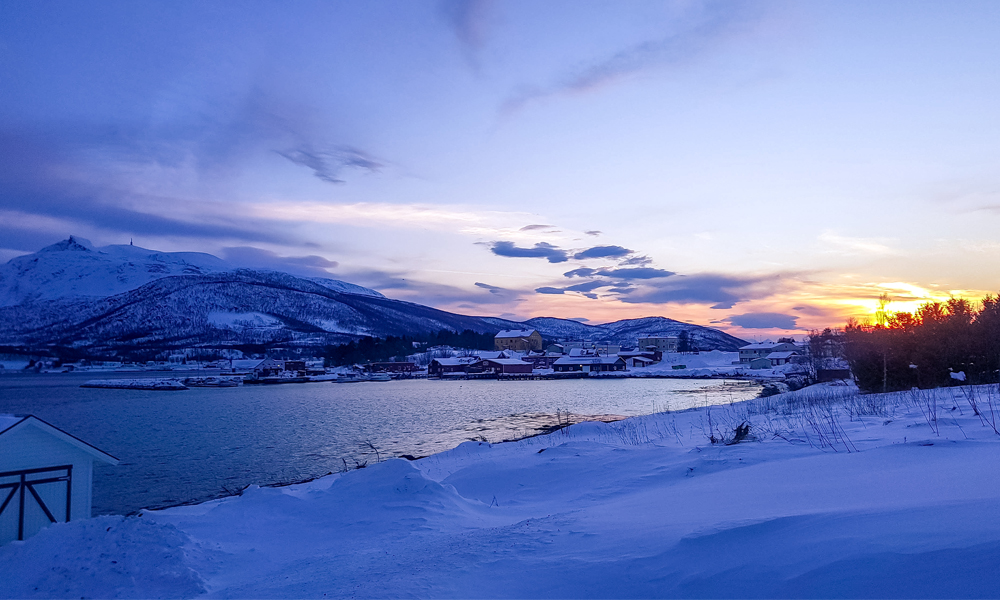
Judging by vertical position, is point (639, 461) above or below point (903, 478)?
below

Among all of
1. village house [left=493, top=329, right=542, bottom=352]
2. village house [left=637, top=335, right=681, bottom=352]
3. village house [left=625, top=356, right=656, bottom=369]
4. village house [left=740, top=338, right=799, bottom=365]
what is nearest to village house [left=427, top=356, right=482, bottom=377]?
village house [left=625, top=356, right=656, bottom=369]

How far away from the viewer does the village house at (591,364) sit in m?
114

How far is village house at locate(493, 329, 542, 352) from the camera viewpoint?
570 feet

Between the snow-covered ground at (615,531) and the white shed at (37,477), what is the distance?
1851 millimetres

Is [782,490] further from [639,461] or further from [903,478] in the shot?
[639,461]

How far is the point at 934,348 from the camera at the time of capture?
Answer: 2550 cm

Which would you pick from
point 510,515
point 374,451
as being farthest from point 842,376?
point 510,515

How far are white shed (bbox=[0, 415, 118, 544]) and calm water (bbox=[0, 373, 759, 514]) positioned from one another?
22.1ft

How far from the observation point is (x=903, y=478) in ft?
19.6

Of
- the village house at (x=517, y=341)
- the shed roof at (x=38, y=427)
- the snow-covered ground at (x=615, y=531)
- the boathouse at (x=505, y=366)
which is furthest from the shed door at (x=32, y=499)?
the village house at (x=517, y=341)

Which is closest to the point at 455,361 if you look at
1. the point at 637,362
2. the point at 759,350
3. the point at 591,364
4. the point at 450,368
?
the point at 450,368

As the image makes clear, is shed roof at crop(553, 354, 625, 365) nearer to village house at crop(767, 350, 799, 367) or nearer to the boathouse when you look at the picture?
the boathouse

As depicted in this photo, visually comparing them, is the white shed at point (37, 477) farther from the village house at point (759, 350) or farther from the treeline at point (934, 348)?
the village house at point (759, 350)

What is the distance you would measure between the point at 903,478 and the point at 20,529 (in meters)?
15.8
